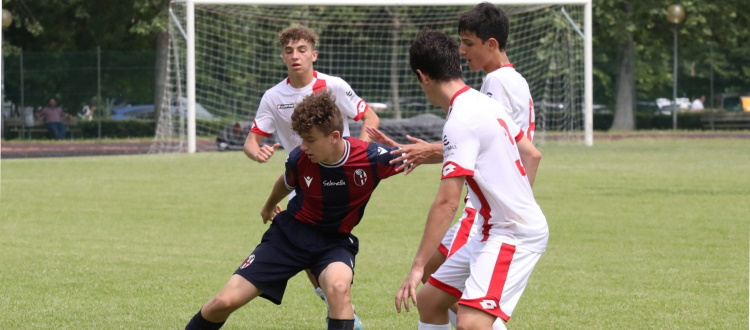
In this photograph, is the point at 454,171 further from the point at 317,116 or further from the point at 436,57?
the point at 317,116

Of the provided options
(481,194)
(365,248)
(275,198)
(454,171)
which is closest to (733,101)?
(365,248)

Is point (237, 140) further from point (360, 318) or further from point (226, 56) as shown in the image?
point (360, 318)

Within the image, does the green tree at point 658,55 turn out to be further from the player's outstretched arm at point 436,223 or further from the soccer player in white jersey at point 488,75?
the player's outstretched arm at point 436,223

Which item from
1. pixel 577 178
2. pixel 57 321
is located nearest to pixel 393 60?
pixel 577 178

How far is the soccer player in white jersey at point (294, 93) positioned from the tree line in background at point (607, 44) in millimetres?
27220

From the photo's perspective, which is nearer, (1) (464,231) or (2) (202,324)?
(1) (464,231)

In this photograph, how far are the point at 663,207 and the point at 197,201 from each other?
609 centimetres

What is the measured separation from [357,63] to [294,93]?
80.5 feet

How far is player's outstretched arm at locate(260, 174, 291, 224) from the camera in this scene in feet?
21.0

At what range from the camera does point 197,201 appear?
51.3 ft

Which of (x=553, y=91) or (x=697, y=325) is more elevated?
(x=553, y=91)

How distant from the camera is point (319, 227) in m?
6.34

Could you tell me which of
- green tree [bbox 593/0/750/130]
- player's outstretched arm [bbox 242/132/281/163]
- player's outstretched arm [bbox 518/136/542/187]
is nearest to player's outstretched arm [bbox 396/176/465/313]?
player's outstretched arm [bbox 518/136/542/187]

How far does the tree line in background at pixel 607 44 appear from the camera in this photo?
36094 mm
